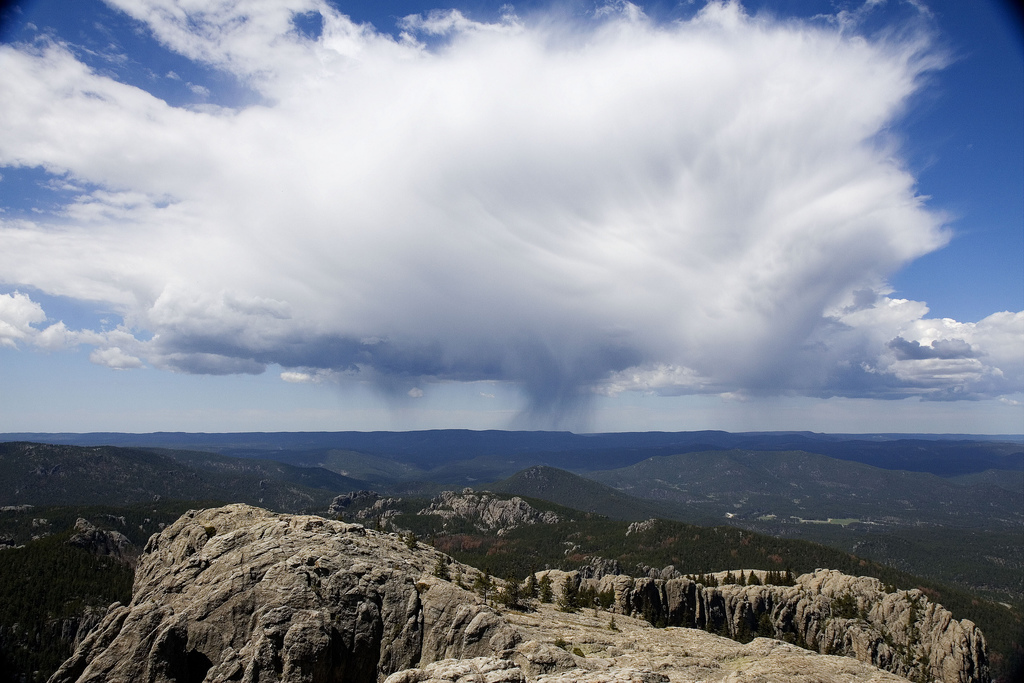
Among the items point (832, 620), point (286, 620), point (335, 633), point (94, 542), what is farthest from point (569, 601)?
point (94, 542)

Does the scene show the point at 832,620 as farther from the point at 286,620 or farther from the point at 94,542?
the point at 94,542

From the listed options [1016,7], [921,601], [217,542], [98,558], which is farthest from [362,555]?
[98,558]

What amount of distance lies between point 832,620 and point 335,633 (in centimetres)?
12849

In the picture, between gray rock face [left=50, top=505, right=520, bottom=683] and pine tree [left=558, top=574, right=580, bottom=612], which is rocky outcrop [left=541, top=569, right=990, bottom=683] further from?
gray rock face [left=50, top=505, right=520, bottom=683]

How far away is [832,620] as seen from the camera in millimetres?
120750

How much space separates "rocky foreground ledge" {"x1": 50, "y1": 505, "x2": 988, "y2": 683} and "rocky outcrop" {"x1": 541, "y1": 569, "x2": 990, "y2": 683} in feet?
208

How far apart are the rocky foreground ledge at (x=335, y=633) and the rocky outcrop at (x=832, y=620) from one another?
63264mm

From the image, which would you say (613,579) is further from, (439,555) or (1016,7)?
(1016,7)

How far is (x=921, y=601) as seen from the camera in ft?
434

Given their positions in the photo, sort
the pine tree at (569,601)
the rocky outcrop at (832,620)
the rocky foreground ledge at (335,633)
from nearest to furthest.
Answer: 1. the rocky foreground ledge at (335,633)
2. the pine tree at (569,601)
3. the rocky outcrop at (832,620)

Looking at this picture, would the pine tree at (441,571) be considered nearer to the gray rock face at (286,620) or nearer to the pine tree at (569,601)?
the gray rock face at (286,620)

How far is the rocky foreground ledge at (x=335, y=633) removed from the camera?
4166 cm

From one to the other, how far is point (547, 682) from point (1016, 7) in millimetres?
54009

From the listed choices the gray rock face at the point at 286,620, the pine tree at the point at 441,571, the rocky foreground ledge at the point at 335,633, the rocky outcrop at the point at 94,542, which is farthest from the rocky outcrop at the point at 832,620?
the rocky outcrop at the point at 94,542
